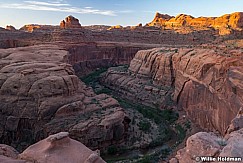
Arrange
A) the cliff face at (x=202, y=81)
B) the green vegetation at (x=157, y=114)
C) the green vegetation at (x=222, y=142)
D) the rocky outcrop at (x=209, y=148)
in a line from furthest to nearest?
the green vegetation at (x=157, y=114) < the cliff face at (x=202, y=81) < the green vegetation at (x=222, y=142) < the rocky outcrop at (x=209, y=148)

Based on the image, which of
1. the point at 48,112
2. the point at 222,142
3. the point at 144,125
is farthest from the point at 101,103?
the point at 222,142

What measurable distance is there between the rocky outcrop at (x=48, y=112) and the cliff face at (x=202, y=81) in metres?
7.12

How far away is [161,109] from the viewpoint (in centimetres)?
3161

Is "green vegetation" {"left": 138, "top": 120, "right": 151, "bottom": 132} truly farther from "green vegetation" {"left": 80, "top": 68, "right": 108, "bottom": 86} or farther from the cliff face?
"green vegetation" {"left": 80, "top": 68, "right": 108, "bottom": 86}

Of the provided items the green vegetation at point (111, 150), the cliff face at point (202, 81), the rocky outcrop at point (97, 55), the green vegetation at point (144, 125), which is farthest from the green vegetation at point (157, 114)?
the rocky outcrop at point (97, 55)

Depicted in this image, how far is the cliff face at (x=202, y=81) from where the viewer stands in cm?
1873

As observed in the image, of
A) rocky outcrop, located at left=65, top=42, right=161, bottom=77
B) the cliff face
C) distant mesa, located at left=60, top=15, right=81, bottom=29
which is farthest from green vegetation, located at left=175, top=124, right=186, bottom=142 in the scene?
distant mesa, located at left=60, top=15, right=81, bottom=29

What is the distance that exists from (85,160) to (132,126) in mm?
15617

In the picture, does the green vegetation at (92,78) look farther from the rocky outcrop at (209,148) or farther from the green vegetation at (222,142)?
the green vegetation at (222,142)

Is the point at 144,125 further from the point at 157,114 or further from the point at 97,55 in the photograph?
the point at 97,55

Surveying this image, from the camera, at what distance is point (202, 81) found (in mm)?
24453

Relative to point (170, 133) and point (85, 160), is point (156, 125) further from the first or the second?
point (85, 160)

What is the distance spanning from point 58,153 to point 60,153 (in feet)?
0.28

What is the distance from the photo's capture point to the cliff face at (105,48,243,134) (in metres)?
18.7
